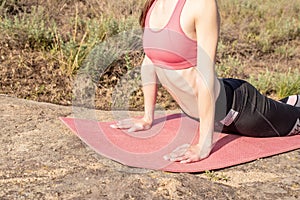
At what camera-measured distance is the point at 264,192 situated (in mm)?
2611

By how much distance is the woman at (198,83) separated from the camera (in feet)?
9.09

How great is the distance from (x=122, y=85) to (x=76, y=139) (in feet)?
5.21

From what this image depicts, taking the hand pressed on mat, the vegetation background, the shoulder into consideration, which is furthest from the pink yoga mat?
the vegetation background

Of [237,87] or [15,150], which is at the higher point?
[237,87]

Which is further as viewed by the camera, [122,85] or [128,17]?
[128,17]

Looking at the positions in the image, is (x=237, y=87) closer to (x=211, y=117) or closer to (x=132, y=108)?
(x=211, y=117)

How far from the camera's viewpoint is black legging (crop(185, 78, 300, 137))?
3.09 m

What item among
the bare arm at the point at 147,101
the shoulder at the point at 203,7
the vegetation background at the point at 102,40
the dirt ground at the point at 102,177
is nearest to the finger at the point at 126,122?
the bare arm at the point at 147,101

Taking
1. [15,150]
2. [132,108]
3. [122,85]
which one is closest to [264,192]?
[15,150]

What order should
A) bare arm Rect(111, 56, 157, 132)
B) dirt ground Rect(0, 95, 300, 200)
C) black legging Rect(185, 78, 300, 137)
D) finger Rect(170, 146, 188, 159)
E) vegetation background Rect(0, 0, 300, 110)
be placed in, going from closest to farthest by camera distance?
dirt ground Rect(0, 95, 300, 200)
finger Rect(170, 146, 188, 159)
black legging Rect(185, 78, 300, 137)
bare arm Rect(111, 56, 157, 132)
vegetation background Rect(0, 0, 300, 110)

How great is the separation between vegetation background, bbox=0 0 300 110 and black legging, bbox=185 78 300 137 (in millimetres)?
1160

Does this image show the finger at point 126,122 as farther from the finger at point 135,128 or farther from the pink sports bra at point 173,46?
the pink sports bra at point 173,46

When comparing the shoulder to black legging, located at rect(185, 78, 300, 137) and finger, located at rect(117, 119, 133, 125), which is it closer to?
black legging, located at rect(185, 78, 300, 137)

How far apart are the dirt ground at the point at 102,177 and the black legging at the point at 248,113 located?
0.67 ft
